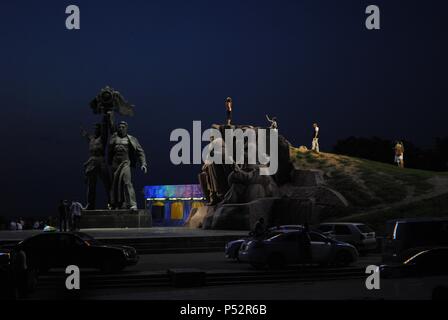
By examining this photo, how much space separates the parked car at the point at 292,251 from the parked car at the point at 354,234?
15.7 ft

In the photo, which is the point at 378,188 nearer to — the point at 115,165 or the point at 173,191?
the point at 115,165

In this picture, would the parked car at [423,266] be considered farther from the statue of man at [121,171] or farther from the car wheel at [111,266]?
the statue of man at [121,171]

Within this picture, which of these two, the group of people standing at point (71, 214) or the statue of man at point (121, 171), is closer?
the group of people standing at point (71, 214)

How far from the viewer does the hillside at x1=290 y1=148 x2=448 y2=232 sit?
4109 cm

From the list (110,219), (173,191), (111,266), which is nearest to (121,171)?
(110,219)

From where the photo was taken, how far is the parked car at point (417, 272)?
15016mm

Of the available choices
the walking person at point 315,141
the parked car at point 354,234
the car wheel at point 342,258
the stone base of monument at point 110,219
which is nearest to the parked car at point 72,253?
the car wheel at point 342,258

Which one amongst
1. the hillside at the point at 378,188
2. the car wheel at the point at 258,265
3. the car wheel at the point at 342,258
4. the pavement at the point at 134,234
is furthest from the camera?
the hillside at the point at 378,188

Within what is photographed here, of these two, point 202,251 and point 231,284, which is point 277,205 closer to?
point 202,251

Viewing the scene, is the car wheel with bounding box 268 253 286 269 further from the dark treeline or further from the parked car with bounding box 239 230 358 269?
the dark treeline

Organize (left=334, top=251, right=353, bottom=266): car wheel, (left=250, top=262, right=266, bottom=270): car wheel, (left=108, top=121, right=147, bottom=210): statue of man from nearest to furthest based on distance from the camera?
(left=250, top=262, right=266, bottom=270): car wheel, (left=334, top=251, right=353, bottom=266): car wheel, (left=108, top=121, right=147, bottom=210): statue of man

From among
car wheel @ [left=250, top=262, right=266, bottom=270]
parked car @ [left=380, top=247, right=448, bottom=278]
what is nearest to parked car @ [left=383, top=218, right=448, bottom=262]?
parked car @ [left=380, top=247, right=448, bottom=278]

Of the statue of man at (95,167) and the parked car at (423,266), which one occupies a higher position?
the statue of man at (95,167)

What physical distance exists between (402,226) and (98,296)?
298 inches
